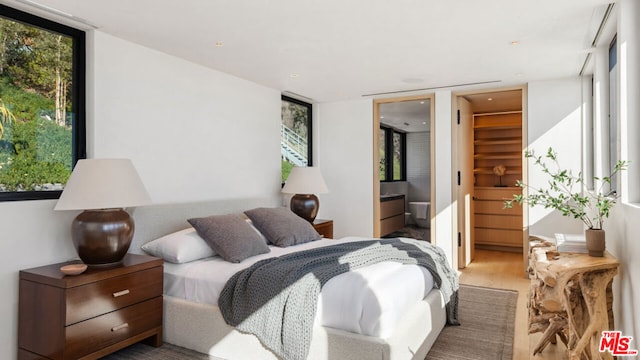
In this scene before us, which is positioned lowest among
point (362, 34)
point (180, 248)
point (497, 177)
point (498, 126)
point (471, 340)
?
point (471, 340)

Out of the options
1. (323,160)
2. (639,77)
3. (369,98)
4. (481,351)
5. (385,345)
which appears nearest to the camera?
(385,345)

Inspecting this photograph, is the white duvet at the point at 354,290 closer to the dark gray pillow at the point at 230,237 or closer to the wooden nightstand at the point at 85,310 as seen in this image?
the dark gray pillow at the point at 230,237

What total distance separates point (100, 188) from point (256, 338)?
1367 mm

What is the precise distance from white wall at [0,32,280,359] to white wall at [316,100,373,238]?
114 cm

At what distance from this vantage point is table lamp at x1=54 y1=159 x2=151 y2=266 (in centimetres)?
256

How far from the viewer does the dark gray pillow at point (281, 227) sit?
3.69m

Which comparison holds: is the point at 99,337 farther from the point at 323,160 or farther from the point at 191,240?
the point at 323,160

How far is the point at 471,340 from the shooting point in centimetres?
299

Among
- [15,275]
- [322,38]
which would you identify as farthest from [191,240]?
[322,38]

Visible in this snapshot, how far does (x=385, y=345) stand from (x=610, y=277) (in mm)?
1281

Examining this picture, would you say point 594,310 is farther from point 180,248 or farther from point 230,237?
point 180,248

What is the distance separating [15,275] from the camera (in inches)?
102

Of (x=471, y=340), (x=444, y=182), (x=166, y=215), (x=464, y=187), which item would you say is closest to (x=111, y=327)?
(x=166, y=215)

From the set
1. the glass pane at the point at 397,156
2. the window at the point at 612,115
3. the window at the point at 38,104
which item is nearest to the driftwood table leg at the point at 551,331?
the window at the point at 612,115
